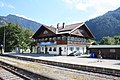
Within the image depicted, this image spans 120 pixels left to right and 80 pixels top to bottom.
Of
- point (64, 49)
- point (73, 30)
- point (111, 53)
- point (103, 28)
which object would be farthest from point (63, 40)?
point (103, 28)

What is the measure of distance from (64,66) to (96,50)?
1871 cm

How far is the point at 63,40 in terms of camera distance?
49.9 m

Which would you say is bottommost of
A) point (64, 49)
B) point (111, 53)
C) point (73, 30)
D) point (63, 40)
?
point (111, 53)

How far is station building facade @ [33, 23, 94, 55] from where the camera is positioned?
49844mm

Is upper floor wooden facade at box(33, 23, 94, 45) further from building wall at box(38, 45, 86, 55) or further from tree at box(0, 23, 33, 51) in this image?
tree at box(0, 23, 33, 51)

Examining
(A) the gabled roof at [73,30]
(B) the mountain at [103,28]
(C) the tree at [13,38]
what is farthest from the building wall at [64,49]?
(B) the mountain at [103,28]

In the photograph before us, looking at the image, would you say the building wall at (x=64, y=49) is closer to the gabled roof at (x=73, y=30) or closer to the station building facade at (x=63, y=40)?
the station building facade at (x=63, y=40)

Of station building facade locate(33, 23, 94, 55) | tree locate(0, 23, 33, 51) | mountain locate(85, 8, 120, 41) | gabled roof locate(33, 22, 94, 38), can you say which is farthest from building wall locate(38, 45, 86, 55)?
mountain locate(85, 8, 120, 41)

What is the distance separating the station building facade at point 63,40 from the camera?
49844 mm

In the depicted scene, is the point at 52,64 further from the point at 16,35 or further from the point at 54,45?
the point at 16,35

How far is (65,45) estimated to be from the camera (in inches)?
1951

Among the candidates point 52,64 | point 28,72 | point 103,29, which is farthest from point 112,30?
point 28,72

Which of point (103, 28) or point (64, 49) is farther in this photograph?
point (103, 28)

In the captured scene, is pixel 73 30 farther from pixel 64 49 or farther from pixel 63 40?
pixel 64 49
